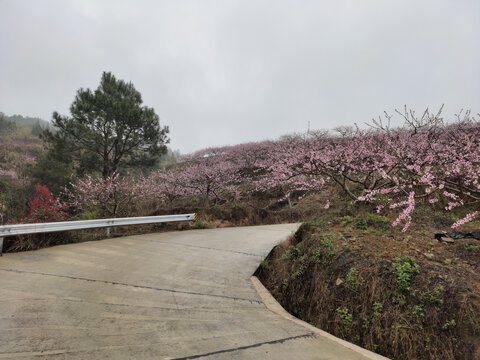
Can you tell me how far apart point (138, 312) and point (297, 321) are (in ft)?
7.43

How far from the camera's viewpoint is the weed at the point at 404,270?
134 inches

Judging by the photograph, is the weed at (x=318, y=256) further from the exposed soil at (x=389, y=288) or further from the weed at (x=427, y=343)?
the weed at (x=427, y=343)

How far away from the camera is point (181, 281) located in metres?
4.50

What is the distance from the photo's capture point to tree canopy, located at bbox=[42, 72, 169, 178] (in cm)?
1842

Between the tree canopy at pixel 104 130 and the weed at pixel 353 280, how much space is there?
1938 cm

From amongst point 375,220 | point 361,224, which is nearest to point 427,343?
point 361,224

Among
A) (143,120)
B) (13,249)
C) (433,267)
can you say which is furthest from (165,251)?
(143,120)

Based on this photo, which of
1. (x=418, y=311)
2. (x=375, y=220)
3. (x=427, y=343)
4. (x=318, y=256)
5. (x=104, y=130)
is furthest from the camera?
(x=104, y=130)

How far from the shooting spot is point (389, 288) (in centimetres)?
350

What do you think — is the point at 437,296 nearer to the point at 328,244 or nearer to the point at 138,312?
the point at 328,244

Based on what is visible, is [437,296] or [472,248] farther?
[472,248]

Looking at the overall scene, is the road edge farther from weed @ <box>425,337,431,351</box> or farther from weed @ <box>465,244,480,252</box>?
weed @ <box>465,244,480,252</box>

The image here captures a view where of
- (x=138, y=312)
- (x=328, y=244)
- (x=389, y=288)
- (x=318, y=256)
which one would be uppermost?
(x=328, y=244)

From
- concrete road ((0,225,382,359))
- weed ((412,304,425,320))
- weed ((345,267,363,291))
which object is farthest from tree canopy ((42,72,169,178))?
weed ((412,304,425,320))
